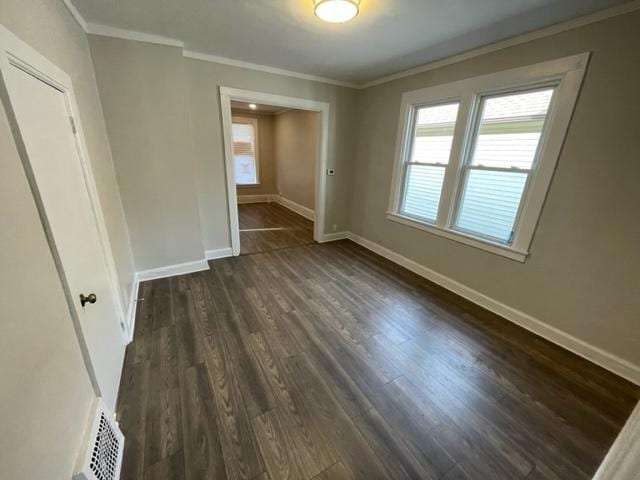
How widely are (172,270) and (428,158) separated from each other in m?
3.57

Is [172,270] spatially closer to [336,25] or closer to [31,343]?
[31,343]

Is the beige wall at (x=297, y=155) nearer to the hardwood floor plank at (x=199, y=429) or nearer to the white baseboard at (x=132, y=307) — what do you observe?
the white baseboard at (x=132, y=307)

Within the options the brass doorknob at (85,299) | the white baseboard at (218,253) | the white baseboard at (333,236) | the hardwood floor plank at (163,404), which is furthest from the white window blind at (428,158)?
the brass doorknob at (85,299)

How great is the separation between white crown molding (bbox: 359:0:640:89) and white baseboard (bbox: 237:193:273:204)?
5259 millimetres

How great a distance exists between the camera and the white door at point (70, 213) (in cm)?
104

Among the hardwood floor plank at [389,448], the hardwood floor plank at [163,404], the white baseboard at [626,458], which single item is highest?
the white baseboard at [626,458]

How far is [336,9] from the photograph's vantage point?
5.64 ft

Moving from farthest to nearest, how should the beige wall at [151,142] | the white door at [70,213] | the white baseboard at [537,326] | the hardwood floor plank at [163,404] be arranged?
the beige wall at [151,142]
the white baseboard at [537,326]
the hardwood floor plank at [163,404]
the white door at [70,213]

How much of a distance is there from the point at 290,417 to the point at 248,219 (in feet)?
15.9

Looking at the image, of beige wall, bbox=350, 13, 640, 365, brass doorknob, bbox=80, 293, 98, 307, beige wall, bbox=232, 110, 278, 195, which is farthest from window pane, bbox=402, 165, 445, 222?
beige wall, bbox=232, 110, 278, 195

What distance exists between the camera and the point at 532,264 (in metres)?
2.36

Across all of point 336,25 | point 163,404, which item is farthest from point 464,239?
point 163,404

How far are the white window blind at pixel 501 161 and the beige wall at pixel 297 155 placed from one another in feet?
10.7

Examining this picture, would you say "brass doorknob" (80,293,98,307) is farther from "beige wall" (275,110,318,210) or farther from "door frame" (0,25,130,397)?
"beige wall" (275,110,318,210)
